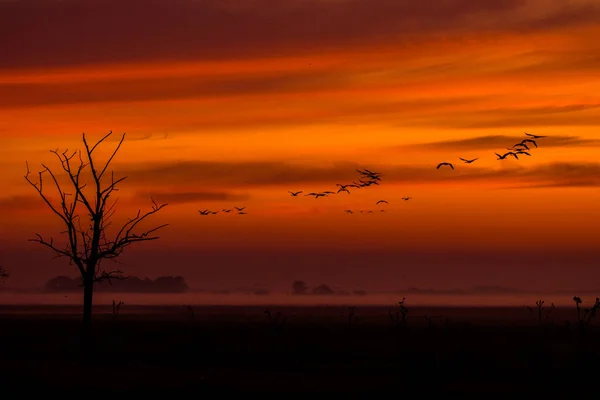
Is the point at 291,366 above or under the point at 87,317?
under

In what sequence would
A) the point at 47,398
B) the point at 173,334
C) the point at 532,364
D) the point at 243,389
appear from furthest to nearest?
the point at 173,334 → the point at 532,364 → the point at 243,389 → the point at 47,398

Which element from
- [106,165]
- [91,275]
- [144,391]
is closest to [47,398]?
[144,391]

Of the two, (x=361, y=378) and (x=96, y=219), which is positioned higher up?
(x=96, y=219)

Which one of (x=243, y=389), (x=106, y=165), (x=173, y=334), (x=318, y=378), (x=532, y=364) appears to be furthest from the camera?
(x=173, y=334)

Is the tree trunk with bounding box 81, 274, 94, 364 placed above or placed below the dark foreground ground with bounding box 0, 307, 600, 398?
above

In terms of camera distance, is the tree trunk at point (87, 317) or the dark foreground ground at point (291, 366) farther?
the tree trunk at point (87, 317)

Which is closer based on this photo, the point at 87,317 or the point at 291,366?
the point at 87,317

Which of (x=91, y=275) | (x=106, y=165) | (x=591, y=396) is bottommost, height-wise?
(x=591, y=396)

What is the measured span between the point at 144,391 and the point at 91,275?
31.5ft

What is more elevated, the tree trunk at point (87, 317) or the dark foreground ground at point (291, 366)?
the tree trunk at point (87, 317)

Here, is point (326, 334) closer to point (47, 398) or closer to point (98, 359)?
point (98, 359)

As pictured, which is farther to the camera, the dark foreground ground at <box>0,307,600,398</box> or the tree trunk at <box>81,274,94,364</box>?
the tree trunk at <box>81,274,94,364</box>

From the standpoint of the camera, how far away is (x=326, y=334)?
8050cm

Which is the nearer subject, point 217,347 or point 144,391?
point 144,391
